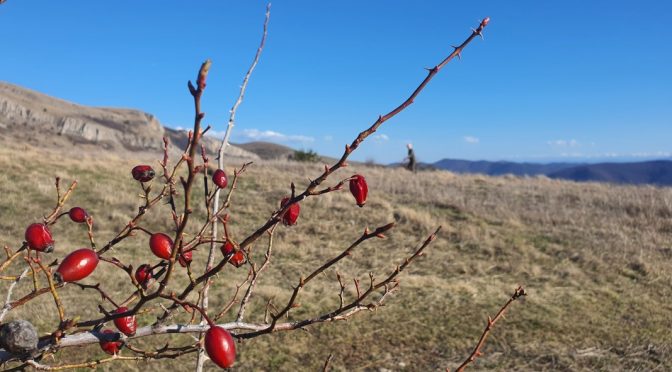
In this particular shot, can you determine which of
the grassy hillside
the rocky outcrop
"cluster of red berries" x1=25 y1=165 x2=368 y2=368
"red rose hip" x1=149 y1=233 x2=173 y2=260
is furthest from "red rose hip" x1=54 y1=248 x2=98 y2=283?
the rocky outcrop

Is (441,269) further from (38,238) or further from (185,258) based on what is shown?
(38,238)

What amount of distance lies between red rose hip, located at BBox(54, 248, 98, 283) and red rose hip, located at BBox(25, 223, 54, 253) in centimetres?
22

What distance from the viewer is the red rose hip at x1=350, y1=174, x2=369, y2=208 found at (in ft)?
4.31

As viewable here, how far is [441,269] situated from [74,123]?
78811 millimetres

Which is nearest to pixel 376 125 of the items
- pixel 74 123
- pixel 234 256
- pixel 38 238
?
pixel 234 256

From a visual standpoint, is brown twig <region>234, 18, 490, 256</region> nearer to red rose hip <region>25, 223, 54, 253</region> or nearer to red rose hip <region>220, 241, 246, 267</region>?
red rose hip <region>220, 241, 246, 267</region>

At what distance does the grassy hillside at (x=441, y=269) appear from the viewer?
6.15m

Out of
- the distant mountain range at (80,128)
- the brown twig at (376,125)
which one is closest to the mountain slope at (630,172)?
the distant mountain range at (80,128)

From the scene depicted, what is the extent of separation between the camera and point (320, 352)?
6156 mm

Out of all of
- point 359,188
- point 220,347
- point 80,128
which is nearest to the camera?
point 220,347

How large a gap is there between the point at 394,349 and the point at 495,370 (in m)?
1.19

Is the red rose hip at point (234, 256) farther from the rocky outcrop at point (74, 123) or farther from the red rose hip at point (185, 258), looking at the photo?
the rocky outcrop at point (74, 123)

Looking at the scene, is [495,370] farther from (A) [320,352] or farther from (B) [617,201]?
(B) [617,201]

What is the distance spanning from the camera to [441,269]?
9594mm
